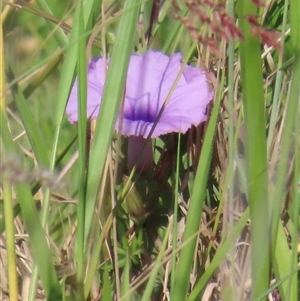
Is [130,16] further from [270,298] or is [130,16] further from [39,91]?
[39,91]

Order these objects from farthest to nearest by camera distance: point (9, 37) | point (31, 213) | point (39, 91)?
point (39, 91) → point (9, 37) → point (31, 213)

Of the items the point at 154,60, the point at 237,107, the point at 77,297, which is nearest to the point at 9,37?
the point at 154,60

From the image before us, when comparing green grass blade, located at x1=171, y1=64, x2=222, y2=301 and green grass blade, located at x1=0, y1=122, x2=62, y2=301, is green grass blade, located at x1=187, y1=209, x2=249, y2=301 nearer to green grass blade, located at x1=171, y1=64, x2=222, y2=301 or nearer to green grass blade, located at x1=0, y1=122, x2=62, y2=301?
green grass blade, located at x1=171, y1=64, x2=222, y2=301

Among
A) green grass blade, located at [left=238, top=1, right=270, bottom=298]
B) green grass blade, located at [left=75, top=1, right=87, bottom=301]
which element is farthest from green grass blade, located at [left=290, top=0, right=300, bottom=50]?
green grass blade, located at [left=75, top=1, right=87, bottom=301]

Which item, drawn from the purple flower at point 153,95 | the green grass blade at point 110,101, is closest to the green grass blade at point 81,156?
the green grass blade at point 110,101

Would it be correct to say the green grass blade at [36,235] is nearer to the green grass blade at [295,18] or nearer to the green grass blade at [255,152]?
the green grass blade at [255,152]

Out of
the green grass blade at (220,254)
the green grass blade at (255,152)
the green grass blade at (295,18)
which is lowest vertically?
the green grass blade at (220,254)

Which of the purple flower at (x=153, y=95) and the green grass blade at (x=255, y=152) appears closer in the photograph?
the green grass blade at (x=255, y=152)
